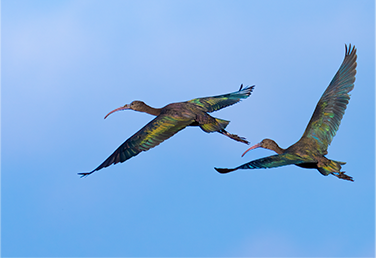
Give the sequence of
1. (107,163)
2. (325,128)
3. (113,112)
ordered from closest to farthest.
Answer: (107,163) < (325,128) < (113,112)

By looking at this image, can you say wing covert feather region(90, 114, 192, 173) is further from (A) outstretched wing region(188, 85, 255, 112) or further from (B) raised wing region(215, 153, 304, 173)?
(B) raised wing region(215, 153, 304, 173)

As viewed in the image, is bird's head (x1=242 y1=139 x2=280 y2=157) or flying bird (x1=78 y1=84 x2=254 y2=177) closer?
flying bird (x1=78 y1=84 x2=254 y2=177)

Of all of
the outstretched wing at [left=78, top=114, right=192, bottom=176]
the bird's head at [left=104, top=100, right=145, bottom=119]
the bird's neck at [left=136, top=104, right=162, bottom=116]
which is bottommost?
the outstretched wing at [left=78, top=114, right=192, bottom=176]

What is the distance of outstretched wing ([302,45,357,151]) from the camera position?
1622 centimetres

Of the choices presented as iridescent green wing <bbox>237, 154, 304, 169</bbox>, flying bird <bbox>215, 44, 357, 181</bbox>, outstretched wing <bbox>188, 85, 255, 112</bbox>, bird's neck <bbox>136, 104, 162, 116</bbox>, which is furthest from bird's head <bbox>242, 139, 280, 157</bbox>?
bird's neck <bbox>136, 104, 162, 116</bbox>

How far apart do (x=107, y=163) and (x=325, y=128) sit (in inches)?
270

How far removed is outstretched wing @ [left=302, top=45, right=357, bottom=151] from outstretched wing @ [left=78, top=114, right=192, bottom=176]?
3.99 meters

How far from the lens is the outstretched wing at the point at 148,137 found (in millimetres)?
15117

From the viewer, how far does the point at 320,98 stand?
1736 cm

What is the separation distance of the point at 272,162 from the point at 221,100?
4773 mm

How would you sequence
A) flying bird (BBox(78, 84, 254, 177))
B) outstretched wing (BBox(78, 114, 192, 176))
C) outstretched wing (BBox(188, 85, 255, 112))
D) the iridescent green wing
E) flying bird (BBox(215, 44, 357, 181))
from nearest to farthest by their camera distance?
the iridescent green wing → flying bird (BBox(215, 44, 357, 181)) → outstretched wing (BBox(78, 114, 192, 176)) → flying bird (BBox(78, 84, 254, 177)) → outstretched wing (BBox(188, 85, 255, 112))

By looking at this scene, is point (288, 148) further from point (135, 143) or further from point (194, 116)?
point (135, 143)

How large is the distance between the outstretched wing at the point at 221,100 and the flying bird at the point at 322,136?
2.18 m

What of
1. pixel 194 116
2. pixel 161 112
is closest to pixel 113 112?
pixel 161 112
